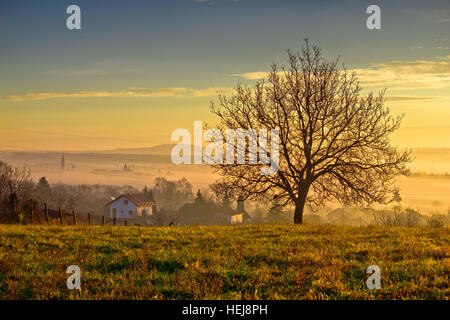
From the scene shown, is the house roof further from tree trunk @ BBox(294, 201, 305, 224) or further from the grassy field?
the grassy field

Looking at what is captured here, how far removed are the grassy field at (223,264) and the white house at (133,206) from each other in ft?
344

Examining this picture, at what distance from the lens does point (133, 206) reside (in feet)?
407

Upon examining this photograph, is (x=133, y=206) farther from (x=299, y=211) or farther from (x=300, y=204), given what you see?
(x=300, y=204)

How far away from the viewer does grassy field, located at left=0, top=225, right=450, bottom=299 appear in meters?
9.42

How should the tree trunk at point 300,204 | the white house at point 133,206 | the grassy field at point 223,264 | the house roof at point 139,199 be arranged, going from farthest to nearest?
the house roof at point 139,199 < the white house at point 133,206 < the tree trunk at point 300,204 < the grassy field at point 223,264

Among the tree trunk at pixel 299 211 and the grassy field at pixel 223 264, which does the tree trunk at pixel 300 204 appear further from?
the grassy field at pixel 223 264

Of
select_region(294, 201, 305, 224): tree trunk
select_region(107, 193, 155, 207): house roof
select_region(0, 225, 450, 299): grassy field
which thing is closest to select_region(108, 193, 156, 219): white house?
select_region(107, 193, 155, 207): house roof

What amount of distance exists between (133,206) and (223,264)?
115260 mm

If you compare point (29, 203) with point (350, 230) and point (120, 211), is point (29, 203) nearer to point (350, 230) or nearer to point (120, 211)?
point (350, 230)

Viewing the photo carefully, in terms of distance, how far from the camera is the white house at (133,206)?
402 feet

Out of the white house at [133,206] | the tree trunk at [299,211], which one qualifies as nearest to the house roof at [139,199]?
the white house at [133,206]

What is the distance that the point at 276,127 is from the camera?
25.7m

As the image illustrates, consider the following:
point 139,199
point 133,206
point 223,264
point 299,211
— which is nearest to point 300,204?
point 299,211
